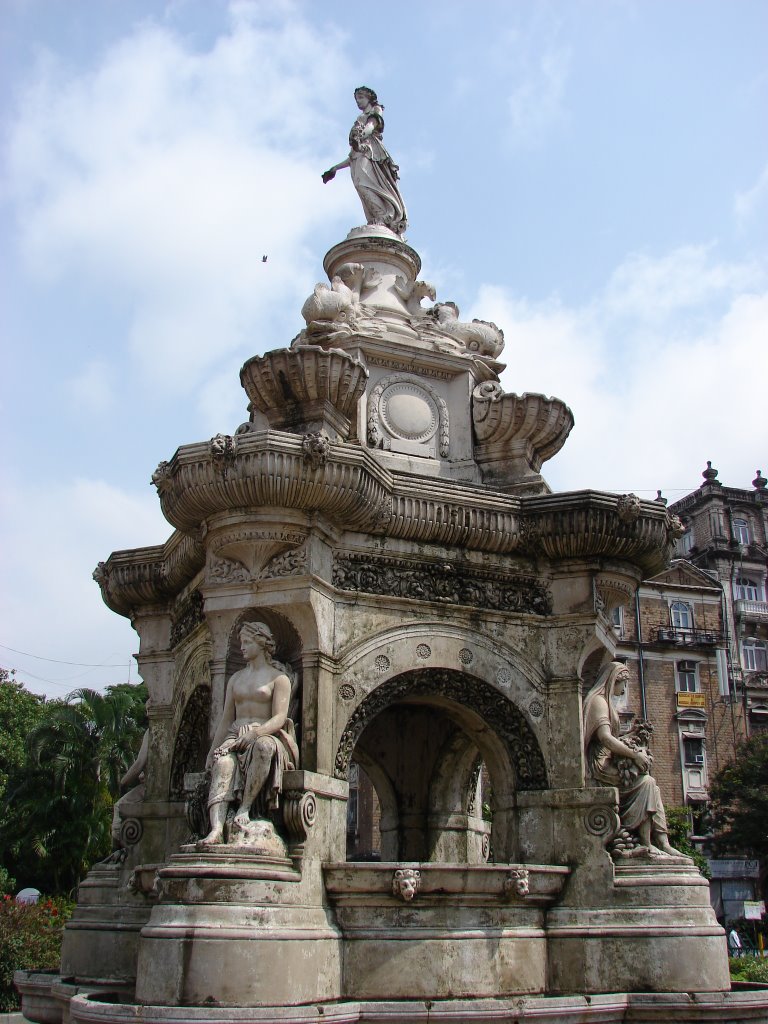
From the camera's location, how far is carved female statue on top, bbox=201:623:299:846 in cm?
844

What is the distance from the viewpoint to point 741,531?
57.9m

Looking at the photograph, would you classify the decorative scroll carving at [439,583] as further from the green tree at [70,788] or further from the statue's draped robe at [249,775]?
the green tree at [70,788]

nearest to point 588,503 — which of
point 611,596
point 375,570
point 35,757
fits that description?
point 611,596

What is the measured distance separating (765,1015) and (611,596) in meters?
4.15

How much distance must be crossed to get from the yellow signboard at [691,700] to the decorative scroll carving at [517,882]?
40.8m

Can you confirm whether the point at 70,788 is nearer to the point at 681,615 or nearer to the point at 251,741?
the point at 251,741

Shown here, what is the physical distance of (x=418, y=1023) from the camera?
26.0 ft

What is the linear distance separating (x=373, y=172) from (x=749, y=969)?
15158 mm

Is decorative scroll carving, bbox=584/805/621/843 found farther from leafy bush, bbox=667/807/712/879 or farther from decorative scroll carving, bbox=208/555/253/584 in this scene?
leafy bush, bbox=667/807/712/879

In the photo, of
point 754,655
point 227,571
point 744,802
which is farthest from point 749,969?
point 754,655

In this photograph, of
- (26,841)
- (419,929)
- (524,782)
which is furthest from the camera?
(26,841)

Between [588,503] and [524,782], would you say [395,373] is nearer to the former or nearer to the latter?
[588,503]

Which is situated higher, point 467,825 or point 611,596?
point 611,596

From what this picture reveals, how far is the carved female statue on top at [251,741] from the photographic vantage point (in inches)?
332
